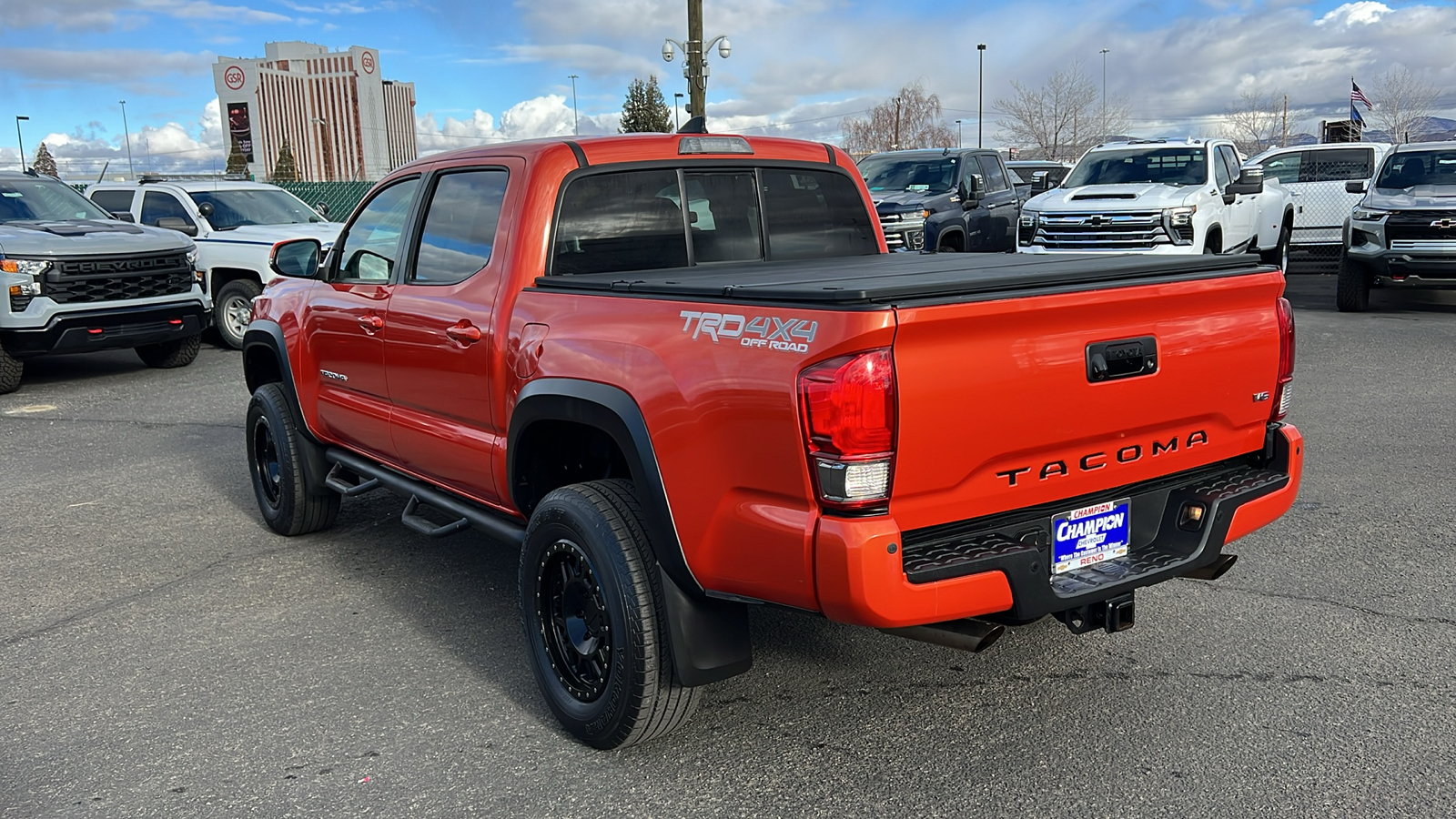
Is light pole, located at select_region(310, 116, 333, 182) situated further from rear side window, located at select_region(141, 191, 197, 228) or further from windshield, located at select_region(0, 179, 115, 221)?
windshield, located at select_region(0, 179, 115, 221)

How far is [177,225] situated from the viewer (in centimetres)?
1285

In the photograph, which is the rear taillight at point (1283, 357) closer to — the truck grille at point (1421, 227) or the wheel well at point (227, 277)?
the truck grille at point (1421, 227)

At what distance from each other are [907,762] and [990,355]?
4.23 feet

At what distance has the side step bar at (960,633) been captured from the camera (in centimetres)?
314

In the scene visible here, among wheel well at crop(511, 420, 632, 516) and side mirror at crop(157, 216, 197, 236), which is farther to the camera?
side mirror at crop(157, 216, 197, 236)

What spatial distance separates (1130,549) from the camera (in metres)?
3.42

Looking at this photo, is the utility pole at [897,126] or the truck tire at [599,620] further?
the utility pole at [897,126]

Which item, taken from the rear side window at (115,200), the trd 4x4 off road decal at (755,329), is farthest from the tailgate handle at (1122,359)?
the rear side window at (115,200)

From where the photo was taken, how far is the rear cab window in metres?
4.20

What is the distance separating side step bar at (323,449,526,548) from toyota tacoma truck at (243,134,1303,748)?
0.08 ft

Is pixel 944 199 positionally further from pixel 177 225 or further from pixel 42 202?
pixel 42 202

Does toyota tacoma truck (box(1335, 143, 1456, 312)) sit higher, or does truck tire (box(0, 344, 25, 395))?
toyota tacoma truck (box(1335, 143, 1456, 312))

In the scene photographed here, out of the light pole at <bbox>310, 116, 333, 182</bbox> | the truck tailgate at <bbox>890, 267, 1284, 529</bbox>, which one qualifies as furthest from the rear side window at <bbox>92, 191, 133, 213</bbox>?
the light pole at <bbox>310, 116, 333, 182</bbox>

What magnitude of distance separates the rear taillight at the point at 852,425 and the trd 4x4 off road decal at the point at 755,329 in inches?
3.3
